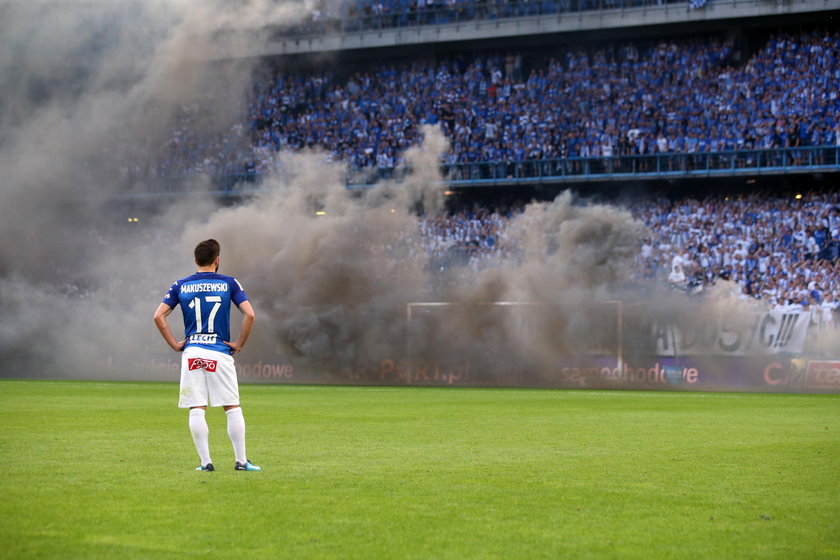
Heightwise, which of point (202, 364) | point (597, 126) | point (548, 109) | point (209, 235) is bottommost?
point (202, 364)

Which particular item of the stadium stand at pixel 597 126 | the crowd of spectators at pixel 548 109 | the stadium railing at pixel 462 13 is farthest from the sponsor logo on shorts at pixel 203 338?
the stadium railing at pixel 462 13

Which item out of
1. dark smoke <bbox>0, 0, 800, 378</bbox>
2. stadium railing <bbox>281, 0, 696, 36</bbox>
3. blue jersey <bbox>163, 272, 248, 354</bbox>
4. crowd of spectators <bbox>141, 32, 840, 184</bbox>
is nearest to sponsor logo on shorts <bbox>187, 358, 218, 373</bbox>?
blue jersey <bbox>163, 272, 248, 354</bbox>

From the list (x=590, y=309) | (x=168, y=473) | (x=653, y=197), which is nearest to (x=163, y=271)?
(x=590, y=309)

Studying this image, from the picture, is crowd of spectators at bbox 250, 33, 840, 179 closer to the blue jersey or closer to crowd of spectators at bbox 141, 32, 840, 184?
crowd of spectators at bbox 141, 32, 840, 184

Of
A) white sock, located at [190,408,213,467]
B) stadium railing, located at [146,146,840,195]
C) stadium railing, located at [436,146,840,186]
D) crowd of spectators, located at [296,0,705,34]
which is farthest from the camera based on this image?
crowd of spectators, located at [296,0,705,34]

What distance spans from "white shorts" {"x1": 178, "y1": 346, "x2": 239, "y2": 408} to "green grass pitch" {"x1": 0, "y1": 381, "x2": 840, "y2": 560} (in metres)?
0.71

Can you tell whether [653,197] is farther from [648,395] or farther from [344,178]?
[648,395]

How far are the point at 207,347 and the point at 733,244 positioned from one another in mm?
32503

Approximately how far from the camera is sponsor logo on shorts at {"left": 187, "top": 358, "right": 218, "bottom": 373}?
9.72 meters

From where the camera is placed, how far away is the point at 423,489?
886 cm

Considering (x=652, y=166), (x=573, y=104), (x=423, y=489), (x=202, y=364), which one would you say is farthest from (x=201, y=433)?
(x=573, y=104)

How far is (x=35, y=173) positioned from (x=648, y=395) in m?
27.1

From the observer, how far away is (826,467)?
35.5 ft

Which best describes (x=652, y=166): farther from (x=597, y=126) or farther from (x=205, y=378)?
(x=205, y=378)
